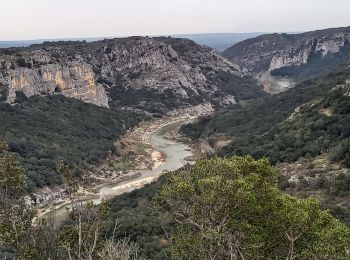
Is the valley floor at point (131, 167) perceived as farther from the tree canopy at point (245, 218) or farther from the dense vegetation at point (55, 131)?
the tree canopy at point (245, 218)

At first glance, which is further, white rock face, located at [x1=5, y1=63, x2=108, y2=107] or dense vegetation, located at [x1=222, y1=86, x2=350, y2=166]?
white rock face, located at [x1=5, y1=63, x2=108, y2=107]

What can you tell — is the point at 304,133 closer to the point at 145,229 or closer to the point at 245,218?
the point at 145,229

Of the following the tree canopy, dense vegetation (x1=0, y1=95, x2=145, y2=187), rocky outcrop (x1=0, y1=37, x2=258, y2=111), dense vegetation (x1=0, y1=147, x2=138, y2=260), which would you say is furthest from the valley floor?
the tree canopy

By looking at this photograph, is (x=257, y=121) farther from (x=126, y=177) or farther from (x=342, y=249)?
(x=342, y=249)

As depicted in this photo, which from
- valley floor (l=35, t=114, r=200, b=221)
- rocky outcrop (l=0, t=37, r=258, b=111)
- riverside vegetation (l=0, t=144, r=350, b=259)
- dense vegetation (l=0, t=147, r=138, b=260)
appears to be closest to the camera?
riverside vegetation (l=0, t=144, r=350, b=259)

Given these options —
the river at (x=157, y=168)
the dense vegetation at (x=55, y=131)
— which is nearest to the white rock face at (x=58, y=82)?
the dense vegetation at (x=55, y=131)

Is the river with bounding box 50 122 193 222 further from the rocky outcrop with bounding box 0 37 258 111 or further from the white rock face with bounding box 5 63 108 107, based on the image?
the white rock face with bounding box 5 63 108 107

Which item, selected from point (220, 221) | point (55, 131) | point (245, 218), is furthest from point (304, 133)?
point (55, 131)
